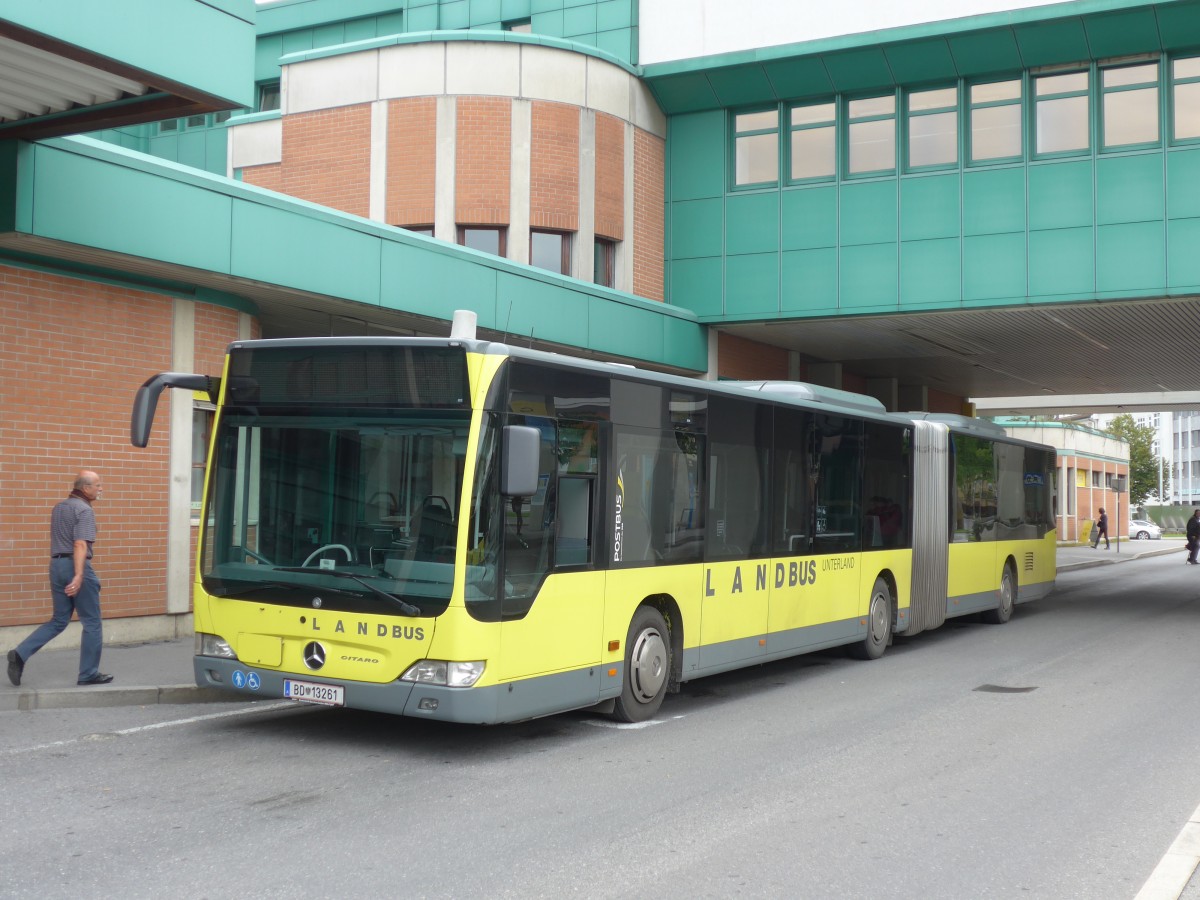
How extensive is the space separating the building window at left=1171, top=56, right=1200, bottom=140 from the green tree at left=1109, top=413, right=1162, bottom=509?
71601 millimetres

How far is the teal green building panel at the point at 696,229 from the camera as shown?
22891 millimetres

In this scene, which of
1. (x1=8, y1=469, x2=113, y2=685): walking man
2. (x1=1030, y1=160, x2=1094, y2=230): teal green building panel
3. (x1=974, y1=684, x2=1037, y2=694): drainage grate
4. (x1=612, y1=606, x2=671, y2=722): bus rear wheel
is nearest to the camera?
(x1=612, y1=606, x2=671, y2=722): bus rear wheel

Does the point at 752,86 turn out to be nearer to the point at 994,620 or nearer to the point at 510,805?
the point at 994,620

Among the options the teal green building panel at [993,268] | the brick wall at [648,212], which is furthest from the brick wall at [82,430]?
the teal green building panel at [993,268]

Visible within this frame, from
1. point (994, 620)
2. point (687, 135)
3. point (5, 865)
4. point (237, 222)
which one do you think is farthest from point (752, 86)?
point (5, 865)

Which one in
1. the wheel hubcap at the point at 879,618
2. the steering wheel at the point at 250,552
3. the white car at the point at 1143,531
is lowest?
the white car at the point at 1143,531

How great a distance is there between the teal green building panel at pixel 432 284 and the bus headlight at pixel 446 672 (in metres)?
8.01

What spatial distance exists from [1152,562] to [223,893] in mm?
42098

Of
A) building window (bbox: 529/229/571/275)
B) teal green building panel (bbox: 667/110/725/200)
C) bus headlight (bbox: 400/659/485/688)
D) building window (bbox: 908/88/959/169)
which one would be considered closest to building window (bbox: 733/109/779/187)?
teal green building panel (bbox: 667/110/725/200)

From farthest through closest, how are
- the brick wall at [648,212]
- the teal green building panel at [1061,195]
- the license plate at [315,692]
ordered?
the brick wall at [648,212]
the teal green building panel at [1061,195]
the license plate at [315,692]

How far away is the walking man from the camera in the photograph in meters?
9.78

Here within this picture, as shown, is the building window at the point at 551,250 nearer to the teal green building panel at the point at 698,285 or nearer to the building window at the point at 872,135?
the teal green building panel at the point at 698,285

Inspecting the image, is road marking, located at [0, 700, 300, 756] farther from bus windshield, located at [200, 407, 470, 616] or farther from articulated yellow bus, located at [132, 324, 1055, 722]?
bus windshield, located at [200, 407, 470, 616]

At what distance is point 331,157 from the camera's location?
2158 centimetres
